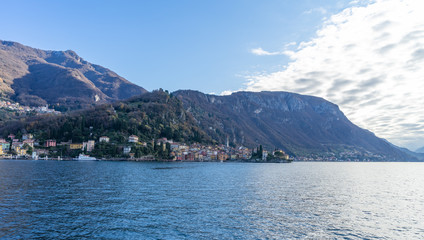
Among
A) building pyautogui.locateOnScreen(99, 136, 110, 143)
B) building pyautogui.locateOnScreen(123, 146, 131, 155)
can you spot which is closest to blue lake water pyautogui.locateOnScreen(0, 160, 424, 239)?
building pyautogui.locateOnScreen(123, 146, 131, 155)

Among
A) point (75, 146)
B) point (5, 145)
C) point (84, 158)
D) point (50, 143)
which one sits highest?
point (50, 143)

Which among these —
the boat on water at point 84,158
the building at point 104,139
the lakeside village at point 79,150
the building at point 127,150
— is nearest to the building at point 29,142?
the lakeside village at point 79,150

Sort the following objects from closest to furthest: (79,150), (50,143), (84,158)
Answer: (84,158) < (79,150) < (50,143)

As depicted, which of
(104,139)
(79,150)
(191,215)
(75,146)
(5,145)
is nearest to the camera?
(191,215)

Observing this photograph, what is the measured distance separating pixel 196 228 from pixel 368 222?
2294 cm

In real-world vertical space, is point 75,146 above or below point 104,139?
below

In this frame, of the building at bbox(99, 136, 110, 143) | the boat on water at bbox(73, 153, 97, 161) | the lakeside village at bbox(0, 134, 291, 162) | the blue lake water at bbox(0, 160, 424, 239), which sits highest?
the building at bbox(99, 136, 110, 143)

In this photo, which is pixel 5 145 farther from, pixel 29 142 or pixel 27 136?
pixel 27 136

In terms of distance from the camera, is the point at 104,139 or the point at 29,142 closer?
the point at 29,142

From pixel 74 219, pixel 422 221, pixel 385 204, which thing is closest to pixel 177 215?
pixel 74 219

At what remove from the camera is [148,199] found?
4203cm

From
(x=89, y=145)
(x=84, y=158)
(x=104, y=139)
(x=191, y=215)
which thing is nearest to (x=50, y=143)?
(x=89, y=145)

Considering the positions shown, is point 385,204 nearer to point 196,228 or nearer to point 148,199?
point 196,228

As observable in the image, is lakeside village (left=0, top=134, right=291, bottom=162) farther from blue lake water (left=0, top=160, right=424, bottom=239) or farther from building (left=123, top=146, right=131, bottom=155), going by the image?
blue lake water (left=0, top=160, right=424, bottom=239)
